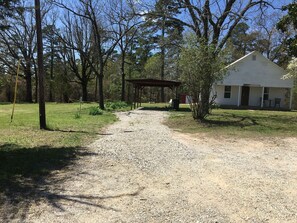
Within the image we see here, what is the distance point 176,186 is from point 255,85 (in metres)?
26.3

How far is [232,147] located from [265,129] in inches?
172

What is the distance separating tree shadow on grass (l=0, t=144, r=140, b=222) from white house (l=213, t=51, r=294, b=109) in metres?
Answer: 22.7

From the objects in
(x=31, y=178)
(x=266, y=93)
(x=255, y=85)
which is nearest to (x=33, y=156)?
(x=31, y=178)

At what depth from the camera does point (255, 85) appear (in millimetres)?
29984

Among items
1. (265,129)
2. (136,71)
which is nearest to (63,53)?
(136,71)

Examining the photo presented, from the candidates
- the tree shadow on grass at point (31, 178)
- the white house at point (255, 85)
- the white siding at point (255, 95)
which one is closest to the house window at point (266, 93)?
the white house at point (255, 85)

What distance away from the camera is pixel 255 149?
30.6 feet

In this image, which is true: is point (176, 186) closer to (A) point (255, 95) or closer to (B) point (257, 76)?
(B) point (257, 76)

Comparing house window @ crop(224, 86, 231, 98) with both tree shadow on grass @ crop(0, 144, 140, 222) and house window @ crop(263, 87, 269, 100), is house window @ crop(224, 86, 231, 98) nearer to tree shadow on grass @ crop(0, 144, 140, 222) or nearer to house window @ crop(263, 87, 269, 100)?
house window @ crop(263, 87, 269, 100)

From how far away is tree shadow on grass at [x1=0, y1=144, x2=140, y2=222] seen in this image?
462 centimetres

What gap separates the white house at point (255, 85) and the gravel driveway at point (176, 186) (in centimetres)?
2133

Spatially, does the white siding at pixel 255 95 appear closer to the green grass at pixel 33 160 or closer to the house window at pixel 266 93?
the house window at pixel 266 93

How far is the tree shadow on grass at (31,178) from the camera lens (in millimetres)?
4617

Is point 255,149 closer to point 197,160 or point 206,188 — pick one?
point 197,160
